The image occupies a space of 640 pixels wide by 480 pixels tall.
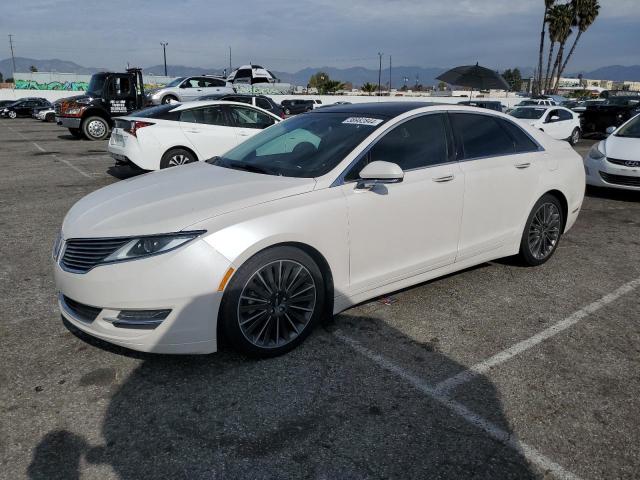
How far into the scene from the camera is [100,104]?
16.5 metres

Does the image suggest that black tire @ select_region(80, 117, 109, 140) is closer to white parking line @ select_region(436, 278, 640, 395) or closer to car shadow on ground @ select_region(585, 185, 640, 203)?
car shadow on ground @ select_region(585, 185, 640, 203)

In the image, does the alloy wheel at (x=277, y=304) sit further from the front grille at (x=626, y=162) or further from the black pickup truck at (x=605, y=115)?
the black pickup truck at (x=605, y=115)

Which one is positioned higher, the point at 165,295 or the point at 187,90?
the point at 187,90

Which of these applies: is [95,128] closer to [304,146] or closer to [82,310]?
[304,146]

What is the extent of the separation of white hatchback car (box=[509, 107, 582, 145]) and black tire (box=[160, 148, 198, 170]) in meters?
11.9

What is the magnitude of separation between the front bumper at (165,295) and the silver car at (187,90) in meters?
19.1

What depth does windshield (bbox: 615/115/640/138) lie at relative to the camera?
8.55 meters

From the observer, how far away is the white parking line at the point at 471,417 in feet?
7.62

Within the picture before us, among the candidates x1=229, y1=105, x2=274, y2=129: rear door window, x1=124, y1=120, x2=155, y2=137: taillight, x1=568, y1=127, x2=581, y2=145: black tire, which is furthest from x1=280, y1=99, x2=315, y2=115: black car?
x1=124, y1=120, x2=155, y2=137: taillight

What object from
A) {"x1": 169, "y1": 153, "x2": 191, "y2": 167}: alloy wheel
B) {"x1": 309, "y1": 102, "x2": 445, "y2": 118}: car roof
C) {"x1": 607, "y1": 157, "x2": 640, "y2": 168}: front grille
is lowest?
{"x1": 169, "y1": 153, "x2": 191, "y2": 167}: alloy wheel

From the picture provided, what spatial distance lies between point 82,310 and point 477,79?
15060mm

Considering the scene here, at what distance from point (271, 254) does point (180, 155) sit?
21.0 feet

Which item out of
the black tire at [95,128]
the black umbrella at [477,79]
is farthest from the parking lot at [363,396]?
the black tire at [95,128]

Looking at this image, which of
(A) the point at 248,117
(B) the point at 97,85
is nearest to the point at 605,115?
(A) the point at 248,117
